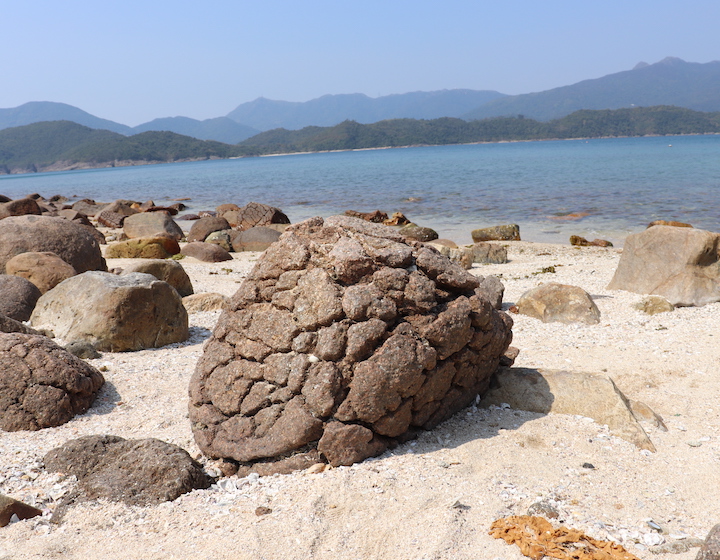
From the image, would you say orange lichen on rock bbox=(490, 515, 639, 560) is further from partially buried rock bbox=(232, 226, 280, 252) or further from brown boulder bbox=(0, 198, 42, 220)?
brown boulder bbox=(0, 198, 42, 220)

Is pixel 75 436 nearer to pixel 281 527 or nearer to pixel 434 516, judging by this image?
pixel 281 527

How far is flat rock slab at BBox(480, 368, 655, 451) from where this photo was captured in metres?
4.59

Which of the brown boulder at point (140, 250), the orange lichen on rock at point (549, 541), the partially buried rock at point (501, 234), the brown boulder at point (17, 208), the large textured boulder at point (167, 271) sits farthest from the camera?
the brown boulder at point (17, 208)

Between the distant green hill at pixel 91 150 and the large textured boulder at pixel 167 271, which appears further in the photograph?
the distant green hill at pixel 91 150

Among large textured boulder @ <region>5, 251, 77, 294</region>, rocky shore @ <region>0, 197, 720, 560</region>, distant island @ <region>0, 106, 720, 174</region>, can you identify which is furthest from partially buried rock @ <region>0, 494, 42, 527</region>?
distant island @ <region>0, 106, 720, 174</region>

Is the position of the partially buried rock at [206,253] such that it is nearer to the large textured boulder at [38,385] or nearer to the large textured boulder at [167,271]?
the large textured boulder at [167,271]

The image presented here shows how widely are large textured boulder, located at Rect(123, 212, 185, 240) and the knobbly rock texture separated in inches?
688

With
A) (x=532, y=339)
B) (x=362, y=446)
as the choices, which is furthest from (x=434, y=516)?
(x=532, y=339)

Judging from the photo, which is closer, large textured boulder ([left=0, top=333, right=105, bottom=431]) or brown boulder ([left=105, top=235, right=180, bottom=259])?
large textured boulder ([left=0, top=333, right=105, bottom=431])

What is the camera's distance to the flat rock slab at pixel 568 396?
4586 millimetres

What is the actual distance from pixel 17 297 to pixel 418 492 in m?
6.51

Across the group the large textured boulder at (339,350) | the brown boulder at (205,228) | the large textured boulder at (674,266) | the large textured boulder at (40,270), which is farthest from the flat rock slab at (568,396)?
the brown boulder at (205,228)

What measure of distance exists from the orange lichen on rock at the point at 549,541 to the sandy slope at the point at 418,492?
0.07 m

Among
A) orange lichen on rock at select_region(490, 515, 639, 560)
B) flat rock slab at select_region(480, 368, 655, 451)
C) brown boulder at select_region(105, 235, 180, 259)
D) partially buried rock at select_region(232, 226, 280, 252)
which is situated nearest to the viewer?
orange lichen on rock at select_region(490, 515, 639, 560)
